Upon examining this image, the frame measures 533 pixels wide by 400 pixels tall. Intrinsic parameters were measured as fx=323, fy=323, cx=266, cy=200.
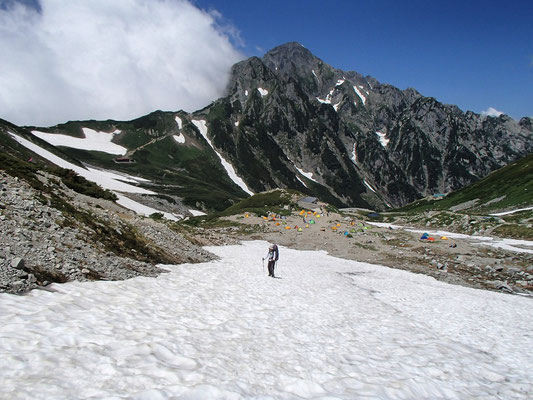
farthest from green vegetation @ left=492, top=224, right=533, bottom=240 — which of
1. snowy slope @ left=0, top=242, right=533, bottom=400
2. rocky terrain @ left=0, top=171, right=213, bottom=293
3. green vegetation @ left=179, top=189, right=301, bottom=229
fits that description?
rocky terrain @ left=0, top=171, right=213, bottom=293

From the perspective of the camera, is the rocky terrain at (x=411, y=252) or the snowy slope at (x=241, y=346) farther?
the rocky terrain at (x=411, y=252)

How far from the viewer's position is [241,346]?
31.5ft

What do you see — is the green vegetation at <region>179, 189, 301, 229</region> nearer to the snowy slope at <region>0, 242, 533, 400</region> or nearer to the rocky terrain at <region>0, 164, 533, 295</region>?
the rocky terrain at <region>0, 164, 533, 295</region>

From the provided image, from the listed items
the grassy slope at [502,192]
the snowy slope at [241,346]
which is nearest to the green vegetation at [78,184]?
the snowy slope at [241,346]

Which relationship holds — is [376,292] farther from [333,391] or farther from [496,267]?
A: [496,267]

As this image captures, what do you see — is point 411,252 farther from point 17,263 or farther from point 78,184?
point 17,263

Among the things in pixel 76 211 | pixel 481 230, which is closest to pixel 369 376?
pixel 76 211

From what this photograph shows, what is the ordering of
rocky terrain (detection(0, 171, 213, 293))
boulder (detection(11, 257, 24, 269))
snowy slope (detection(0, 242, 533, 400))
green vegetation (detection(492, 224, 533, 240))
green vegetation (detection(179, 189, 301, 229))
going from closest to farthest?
snowy slope (detection(0, 242, 533, 400)) < boulder (detection(11, 257, 24, 269)) < rocky terrain (detection(0, 171, 213, 293)) < green vegetation (detection(492, 224, 533, 240)) < green vegetation (detection(179, 189, 301, 229))

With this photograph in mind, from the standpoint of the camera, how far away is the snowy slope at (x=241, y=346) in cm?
666

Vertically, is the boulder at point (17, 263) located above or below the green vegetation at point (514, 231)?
below

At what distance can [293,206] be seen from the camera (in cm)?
10181

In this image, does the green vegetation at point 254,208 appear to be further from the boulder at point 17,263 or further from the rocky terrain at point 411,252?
the boulder at point 17,263

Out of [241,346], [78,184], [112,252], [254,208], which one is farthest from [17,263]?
[254,208]

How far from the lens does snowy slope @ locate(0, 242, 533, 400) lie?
6660 millimetres
